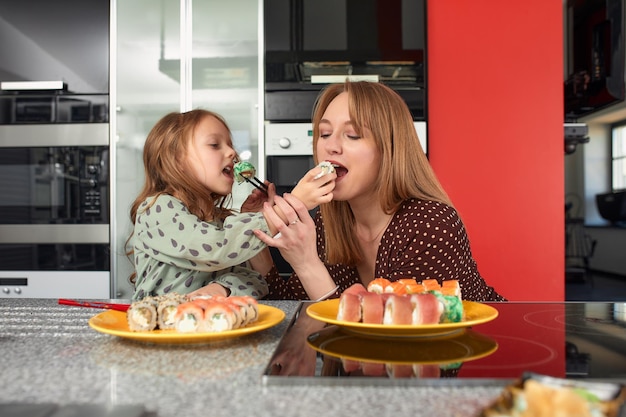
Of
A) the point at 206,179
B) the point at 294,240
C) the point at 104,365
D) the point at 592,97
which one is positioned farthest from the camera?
the point at 592,97

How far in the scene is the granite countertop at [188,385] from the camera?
0.52 metres

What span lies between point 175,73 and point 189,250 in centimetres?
165

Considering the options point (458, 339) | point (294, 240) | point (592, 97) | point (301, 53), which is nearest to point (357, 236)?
point (294, 240)

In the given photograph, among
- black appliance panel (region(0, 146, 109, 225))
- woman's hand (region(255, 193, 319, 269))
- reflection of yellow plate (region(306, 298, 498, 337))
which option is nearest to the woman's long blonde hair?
woman's hand (region(255, 193, 319, 269))

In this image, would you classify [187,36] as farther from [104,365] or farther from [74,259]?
[104,365]

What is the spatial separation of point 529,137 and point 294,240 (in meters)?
1.73

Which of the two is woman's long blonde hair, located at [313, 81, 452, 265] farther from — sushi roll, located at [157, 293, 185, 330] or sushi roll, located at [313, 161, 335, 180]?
sushi roll, located at [157, 293, 185, 330]

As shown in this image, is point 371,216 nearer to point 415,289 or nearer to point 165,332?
point 415,289

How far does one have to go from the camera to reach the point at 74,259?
270cm

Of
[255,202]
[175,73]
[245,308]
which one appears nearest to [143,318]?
[245,308]

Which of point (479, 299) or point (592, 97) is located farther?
point (592, 97)

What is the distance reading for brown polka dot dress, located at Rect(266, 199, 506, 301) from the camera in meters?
1.32

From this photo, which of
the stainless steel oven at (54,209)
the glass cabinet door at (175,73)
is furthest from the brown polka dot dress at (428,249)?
the stainless steel oven at (54,209)

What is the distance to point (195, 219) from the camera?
4.72ft
